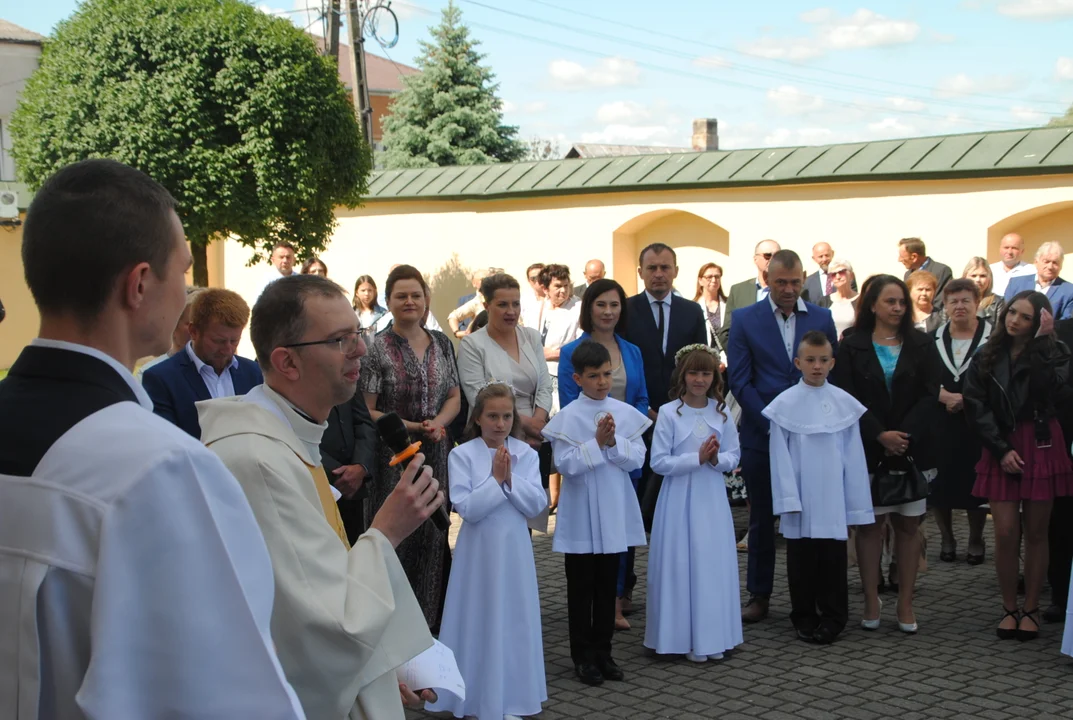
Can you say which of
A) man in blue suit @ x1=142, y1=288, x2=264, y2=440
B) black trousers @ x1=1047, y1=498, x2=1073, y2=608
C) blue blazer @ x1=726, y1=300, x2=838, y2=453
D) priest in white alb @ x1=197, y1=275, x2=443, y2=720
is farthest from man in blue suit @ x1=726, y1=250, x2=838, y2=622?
priest in white alb @ x1=197, y1=275, x2=443, y2=720

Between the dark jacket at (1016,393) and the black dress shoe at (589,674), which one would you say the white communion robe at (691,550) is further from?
the dark jacket at (1016,393)

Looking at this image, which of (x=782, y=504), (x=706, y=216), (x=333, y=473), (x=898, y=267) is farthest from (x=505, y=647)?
(x=706, y=216)

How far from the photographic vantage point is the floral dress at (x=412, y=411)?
648cm

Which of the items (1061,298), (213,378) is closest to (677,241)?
(1061,298)

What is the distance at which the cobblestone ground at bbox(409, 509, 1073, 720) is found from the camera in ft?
17.6

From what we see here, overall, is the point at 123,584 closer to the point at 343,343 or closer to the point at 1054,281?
the point at 343,343

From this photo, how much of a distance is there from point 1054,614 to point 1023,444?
1118 millimetres

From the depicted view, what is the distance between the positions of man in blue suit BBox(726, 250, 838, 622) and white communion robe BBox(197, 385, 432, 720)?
15.0 feet

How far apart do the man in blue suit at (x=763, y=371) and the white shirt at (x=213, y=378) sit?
3256 millimetres

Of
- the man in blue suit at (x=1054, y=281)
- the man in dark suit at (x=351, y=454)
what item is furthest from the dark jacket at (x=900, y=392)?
the man in blue suit at (x=1054, y=281)

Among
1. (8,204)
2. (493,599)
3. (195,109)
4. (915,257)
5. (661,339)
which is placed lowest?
(493,599)

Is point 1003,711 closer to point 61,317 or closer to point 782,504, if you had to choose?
point 782,504

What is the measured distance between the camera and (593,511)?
19.5 feet

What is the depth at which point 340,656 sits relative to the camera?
2338mm
